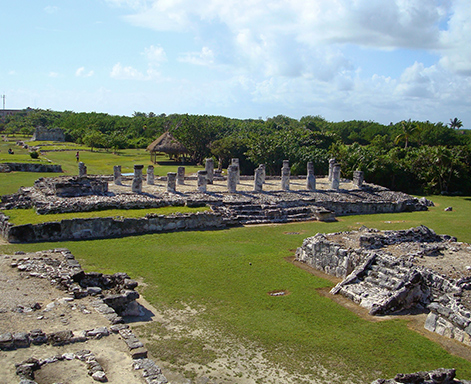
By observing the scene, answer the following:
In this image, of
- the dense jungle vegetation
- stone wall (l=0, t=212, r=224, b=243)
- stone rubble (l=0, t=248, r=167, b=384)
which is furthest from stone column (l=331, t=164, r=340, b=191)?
stone rubble (l=0, t=248, r=167, b=384)

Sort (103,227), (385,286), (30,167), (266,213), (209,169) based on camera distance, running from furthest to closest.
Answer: (30,167) → (209,169) → (266,213) → (103,227) → (385,286)

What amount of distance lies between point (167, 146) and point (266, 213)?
2291 cm

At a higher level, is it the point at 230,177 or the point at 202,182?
the point at 230,177

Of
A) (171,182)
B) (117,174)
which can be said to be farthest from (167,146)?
(171,182)

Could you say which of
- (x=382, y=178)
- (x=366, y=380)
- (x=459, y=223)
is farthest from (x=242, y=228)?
(x=382, y=178)

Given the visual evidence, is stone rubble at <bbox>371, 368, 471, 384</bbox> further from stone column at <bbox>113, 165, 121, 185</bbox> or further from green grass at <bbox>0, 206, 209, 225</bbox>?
stone column at <bbox>113, 165, 121, 185</bbox>

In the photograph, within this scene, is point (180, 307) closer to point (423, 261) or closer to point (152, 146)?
point (423, 261)

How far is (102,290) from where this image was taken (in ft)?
40.4

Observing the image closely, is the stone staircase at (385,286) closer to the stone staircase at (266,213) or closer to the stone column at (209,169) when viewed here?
the stone staircase at (266,213)

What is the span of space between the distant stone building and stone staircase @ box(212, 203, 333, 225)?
51.0 m

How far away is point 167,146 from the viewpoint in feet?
145

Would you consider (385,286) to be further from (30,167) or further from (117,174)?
(30,167)

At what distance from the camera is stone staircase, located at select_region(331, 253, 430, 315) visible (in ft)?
41.6

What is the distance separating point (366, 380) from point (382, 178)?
29019mm
